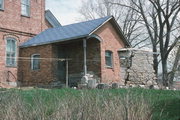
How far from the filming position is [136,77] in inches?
874

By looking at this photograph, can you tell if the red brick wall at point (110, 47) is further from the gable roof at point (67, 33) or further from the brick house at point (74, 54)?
the gable roof at point (67, 33)

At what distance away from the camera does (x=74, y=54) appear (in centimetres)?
2181

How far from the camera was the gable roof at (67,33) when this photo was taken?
19828 millimetres

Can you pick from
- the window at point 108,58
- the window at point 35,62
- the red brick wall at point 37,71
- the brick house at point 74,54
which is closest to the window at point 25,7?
the brick house at point 74,54

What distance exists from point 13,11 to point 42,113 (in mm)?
20457

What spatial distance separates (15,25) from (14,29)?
0.36 meters

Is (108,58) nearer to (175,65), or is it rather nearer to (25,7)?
(25,7)

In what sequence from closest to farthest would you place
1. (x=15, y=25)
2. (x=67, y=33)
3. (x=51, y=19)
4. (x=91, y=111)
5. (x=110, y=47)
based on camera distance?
(x=91, y=111), (x=67, y=33), (x=110, y=47), (x=15, y=25), (x=51, y=19)

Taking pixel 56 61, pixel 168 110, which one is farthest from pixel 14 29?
pixel 168 110

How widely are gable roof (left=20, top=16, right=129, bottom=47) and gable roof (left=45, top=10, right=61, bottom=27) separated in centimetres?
480

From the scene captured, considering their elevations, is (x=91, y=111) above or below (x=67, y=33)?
below

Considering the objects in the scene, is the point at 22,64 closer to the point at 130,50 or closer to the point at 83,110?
the point at 130,50

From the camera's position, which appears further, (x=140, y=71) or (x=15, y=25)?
(x=15, y=25)

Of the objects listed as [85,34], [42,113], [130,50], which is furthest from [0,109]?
[130,50]
